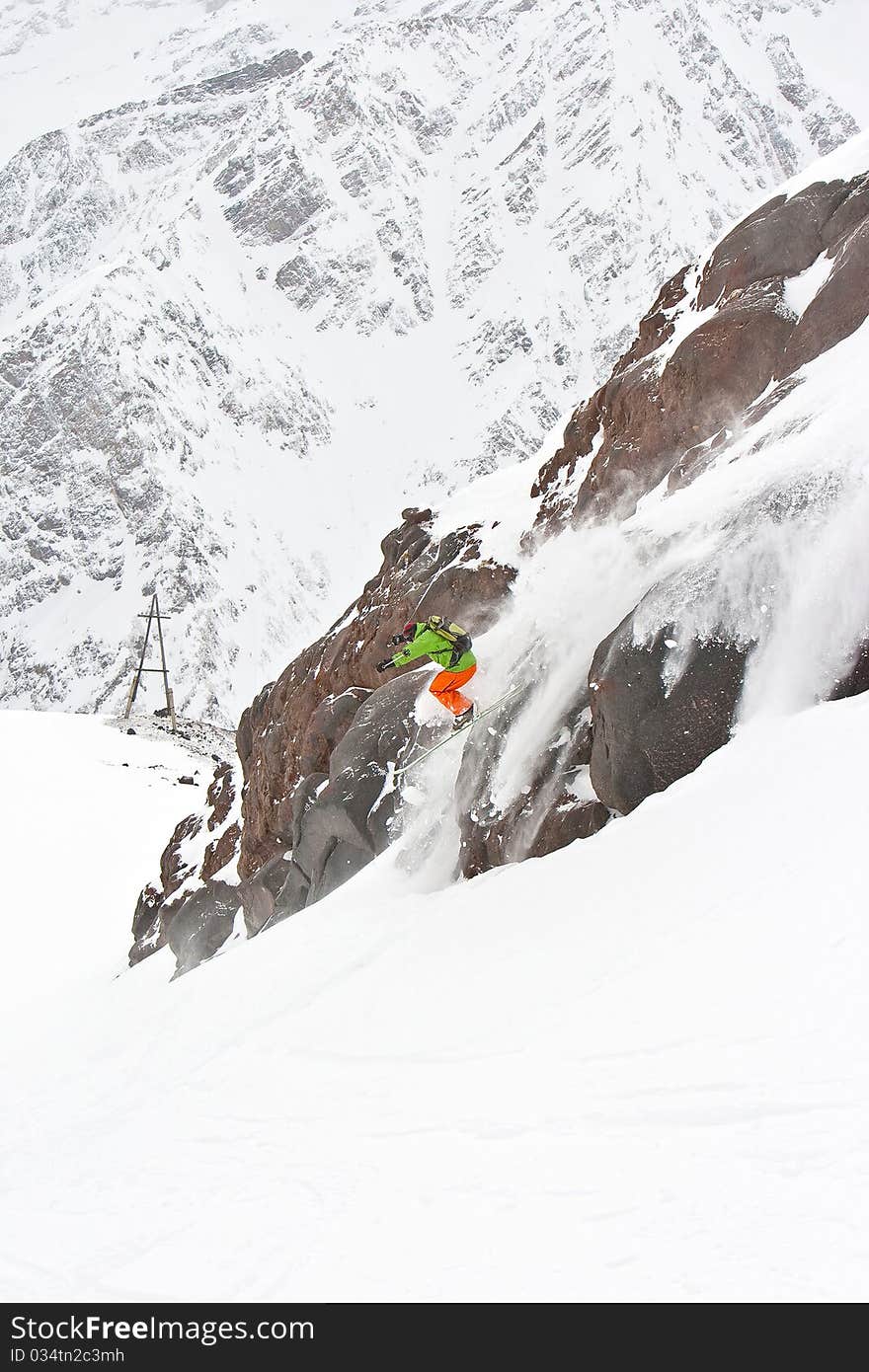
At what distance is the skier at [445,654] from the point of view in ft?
34.4

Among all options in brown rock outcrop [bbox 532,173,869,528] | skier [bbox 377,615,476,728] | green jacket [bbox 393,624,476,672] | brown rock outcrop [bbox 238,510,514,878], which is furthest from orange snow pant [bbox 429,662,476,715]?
brown rock outcrop [bbox 532,173,869,528]

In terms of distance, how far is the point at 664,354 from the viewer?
14312mm

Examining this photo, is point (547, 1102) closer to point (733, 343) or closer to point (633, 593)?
point (633, 593)

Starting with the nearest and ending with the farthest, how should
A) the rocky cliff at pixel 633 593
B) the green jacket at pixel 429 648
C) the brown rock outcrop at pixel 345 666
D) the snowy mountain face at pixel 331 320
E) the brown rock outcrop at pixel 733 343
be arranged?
1. the rocky cliff at pixel 633 593
2. the green jacket at pixel 429 648
3. the brown rock outcrop at pixel 733 343
4. the brown rock outcrop at pixel 345 666
5. the snowy mountain face at pixel 331 320

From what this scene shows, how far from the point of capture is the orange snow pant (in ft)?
37.2

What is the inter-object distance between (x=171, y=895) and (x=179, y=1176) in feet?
56.3

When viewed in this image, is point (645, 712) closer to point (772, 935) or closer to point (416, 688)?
point (772, 935)

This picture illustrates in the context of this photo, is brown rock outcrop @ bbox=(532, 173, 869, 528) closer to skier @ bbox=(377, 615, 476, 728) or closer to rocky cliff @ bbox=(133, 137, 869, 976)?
rocky cliff @ bbox=(133, 137, 869, 976)

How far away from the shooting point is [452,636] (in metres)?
10.8

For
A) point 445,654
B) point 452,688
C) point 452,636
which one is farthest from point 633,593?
point 452,688

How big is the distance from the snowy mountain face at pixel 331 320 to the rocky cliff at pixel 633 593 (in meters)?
96.8

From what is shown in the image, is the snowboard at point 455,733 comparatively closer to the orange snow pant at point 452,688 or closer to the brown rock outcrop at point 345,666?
the orange snow pant at point 452,688

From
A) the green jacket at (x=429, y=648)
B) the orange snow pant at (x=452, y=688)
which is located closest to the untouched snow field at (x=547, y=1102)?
the green jacket at (x=429, y=648)

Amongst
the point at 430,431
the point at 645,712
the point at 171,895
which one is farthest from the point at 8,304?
the point at 645,712
